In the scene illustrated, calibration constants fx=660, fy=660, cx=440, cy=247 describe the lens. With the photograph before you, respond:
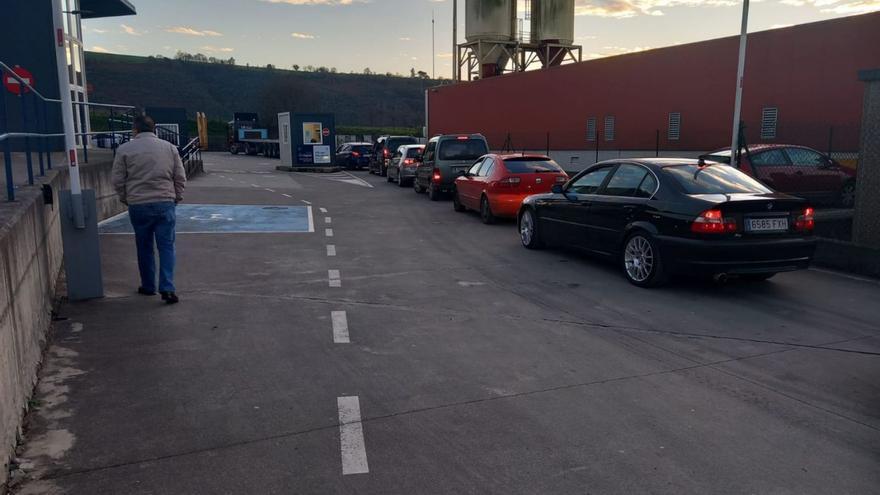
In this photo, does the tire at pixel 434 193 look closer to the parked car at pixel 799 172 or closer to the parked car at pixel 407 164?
the parked car at pixel 407 164

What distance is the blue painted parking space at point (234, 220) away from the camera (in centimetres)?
1235

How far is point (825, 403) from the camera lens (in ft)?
15.1

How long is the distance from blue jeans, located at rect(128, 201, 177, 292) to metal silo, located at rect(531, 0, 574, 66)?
138ft

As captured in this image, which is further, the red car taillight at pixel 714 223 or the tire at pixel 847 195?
the tire at pixel 847 195

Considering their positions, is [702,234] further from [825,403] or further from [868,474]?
[868,474]

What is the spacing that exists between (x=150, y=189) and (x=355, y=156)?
2863cm

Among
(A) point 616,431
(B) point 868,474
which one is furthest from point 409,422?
(B) point 868,474

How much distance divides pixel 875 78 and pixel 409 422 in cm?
846

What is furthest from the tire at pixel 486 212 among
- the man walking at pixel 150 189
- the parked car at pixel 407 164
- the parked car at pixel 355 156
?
the parked car at pixel 355 156

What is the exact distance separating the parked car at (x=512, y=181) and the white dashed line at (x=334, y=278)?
17.9ft

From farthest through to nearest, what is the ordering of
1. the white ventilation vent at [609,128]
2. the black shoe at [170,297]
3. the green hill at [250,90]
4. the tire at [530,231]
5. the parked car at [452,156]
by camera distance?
the green hill at [250,90], the white ventilation vent at [609,128], the parked car at [452,156], the tire at [530,231], the black shoe at [170,297]

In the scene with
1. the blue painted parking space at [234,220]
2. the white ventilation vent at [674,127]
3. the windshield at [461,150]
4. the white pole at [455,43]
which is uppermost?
the white pole at [455,43]

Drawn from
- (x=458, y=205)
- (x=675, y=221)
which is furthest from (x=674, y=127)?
(x=675, y=221)

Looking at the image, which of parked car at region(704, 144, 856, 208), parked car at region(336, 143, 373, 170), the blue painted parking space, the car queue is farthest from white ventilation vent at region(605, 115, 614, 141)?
the car queue
